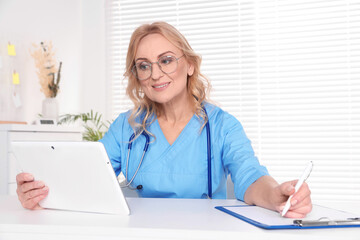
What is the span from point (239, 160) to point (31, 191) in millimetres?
→ 693

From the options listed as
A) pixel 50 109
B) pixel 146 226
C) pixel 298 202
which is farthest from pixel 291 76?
pixel 146 226

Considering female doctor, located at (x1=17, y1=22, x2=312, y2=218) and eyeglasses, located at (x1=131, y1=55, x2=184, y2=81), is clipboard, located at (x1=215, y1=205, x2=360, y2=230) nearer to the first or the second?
female doctor, located at (x1=17, y1=22, x2=312, y2=218)

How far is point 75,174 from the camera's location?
95cm

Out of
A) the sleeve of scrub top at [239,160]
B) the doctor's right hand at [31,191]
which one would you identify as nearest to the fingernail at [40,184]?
the doctor's right hand at [31,191]

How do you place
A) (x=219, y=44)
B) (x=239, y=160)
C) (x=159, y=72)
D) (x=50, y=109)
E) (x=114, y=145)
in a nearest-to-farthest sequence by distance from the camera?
(x=239, y=160) < (x=159, y=72) < (x=114, y=145) < (x=50, y=109) < (x=219, y=44)

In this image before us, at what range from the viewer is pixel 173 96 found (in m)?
1.59

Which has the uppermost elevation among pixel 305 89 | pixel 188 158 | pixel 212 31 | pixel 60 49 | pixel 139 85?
pixel 212 31

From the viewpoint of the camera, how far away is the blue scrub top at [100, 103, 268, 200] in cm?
152

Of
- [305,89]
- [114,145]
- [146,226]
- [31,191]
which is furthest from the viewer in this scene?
[305,89]

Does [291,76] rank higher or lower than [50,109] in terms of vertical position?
higher

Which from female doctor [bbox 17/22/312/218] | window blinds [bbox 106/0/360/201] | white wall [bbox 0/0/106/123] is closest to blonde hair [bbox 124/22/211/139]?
female doctor [bbox 17/22/312/218]

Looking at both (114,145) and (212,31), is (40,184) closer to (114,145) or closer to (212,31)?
(114,145)

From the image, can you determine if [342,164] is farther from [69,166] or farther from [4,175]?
[69,166]

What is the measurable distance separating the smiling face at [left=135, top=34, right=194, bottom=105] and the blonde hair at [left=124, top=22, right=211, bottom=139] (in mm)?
23
